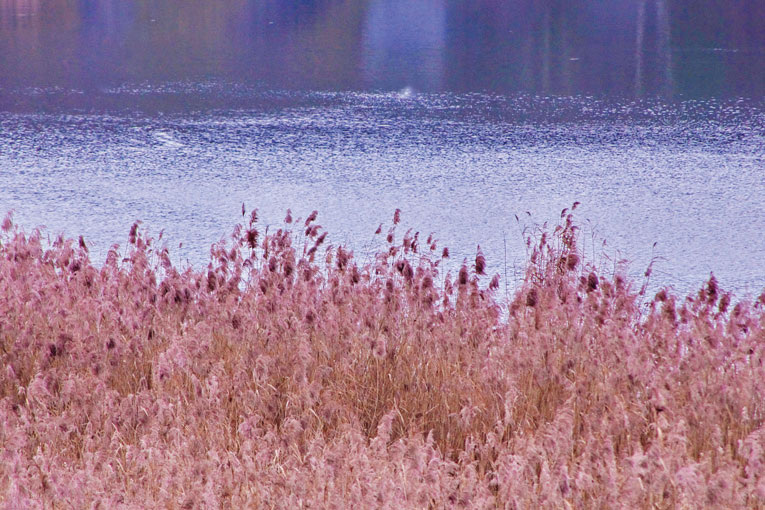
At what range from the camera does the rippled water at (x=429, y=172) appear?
811cm

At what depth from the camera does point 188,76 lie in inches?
607

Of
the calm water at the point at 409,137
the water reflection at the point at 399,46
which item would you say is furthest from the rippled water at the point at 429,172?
the water reflection at the point at 399,46

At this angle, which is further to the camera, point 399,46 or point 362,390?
point 399,46

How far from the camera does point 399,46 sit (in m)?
18.9

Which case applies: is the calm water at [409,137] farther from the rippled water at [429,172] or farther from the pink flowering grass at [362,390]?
the pink flowering grass at [362,390]

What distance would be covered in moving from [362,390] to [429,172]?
18.4 feet

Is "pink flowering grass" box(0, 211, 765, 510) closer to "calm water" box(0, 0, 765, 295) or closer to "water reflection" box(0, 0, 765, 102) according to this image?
"calm water" box(0, 0, 765, 295)

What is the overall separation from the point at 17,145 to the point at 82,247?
18.6ft

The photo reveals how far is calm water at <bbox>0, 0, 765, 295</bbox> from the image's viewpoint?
27.5 ft

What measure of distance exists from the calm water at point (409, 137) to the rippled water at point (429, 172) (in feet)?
0.10

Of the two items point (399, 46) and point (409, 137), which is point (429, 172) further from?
point (399, 46)

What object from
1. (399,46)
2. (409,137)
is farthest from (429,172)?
(399,46)

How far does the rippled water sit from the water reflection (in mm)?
1745

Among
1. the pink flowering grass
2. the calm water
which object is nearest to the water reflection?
the calm water
